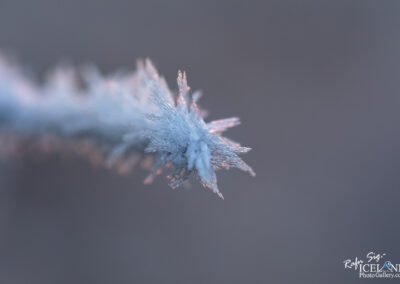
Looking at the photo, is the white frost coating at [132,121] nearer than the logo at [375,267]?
Yes

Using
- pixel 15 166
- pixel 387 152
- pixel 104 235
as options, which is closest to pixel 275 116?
pixel 387 152

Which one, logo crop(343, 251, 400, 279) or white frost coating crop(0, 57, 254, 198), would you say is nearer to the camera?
white frost coating crop(0, 57, 254, 198)

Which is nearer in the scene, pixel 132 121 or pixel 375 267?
pixel 132 121

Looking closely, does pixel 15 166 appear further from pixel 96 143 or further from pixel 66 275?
pixel 96 143
